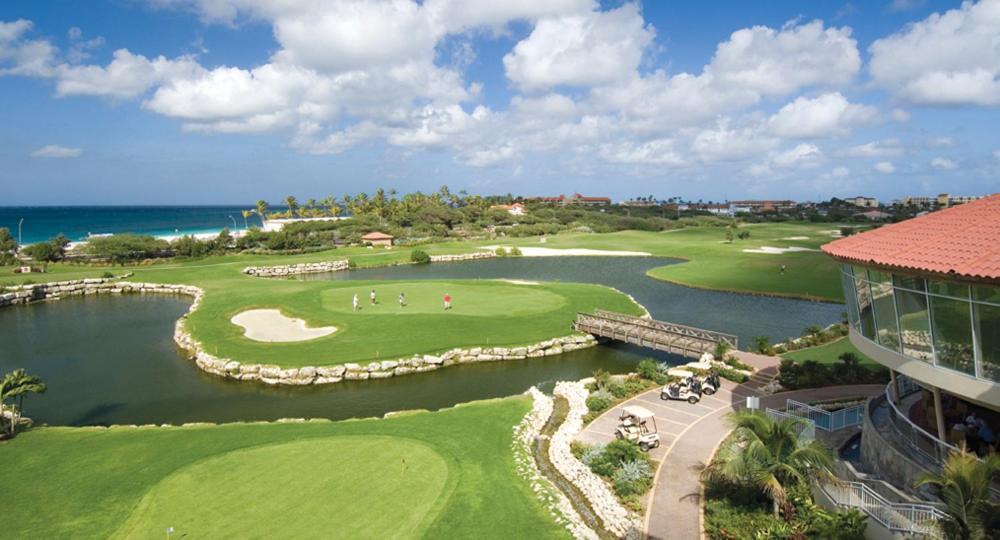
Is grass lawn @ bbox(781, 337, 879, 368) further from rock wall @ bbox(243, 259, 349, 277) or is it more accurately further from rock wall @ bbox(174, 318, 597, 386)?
rock wall @ bbox(243, 259, 349, 277)

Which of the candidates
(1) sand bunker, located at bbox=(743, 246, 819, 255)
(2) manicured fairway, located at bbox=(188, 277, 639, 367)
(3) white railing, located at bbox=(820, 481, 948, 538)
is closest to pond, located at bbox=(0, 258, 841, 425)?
(2) manicured fairway, located at bbox=(188, 277, 639, 367)

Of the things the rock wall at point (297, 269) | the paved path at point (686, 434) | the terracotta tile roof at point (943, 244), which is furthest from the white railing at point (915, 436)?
the rock wall at point (297, 269)

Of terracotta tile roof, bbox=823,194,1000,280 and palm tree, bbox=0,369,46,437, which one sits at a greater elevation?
terracotta tile roof, bbox=823,194,1000,280

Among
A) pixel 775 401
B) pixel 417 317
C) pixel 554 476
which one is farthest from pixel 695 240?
pixel 554 476

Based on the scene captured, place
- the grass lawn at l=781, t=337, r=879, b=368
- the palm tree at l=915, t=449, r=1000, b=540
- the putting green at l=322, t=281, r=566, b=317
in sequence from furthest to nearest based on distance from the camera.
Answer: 1. the putting green at l=322, t=281, r=566, b=317
2. the grass lawn at l=781, t=337, r=879, b=368
3. the palm tree at l=915, t=449, r=1000, b=540

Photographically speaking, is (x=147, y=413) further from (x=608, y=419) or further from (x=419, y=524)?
(x=608, y=419)

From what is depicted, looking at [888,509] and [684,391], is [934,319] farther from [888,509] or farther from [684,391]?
[684,391]

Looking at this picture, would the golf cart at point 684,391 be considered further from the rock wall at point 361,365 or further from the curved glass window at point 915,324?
the rock wall at point 361,365

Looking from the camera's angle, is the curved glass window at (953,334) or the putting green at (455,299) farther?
the putting green at (455,299)
